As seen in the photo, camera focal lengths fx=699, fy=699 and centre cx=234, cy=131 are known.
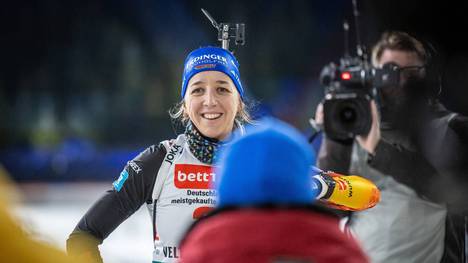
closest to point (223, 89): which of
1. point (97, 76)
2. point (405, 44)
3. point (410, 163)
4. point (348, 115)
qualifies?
point (348, 115)

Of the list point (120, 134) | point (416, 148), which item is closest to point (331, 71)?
point (416, 148)

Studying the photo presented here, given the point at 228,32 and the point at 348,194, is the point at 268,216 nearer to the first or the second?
the point at 348,194

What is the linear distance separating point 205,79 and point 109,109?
10.3 metres

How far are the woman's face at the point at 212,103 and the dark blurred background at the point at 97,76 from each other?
5.78 metres

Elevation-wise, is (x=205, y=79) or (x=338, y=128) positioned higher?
(x=205, y=79)

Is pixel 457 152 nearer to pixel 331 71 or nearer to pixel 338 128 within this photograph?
pixel 338 128

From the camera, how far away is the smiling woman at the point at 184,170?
1927mm

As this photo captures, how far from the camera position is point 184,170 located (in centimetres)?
200

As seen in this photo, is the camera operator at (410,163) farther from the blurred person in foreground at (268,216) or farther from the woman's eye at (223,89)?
the blurred person in foreground at (268,216)

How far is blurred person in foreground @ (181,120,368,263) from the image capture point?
883mm

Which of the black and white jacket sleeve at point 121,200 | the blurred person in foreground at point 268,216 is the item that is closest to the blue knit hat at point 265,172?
the blurred person in foreground at point 268,216

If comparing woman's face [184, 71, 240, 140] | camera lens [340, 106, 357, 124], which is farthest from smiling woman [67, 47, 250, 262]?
camera lens [340, 106, 357, 124]

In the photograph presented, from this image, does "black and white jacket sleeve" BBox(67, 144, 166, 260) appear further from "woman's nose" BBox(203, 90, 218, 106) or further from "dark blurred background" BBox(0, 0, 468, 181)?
"dark blurred background" BBox(0, 0, 468, 181)

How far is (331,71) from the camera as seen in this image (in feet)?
8.54
